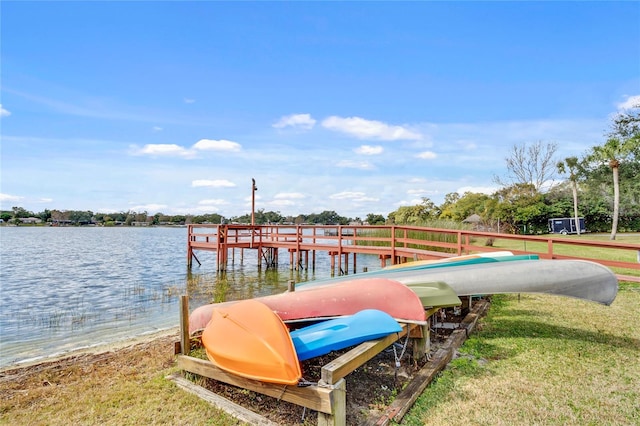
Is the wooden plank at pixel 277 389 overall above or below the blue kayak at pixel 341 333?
below

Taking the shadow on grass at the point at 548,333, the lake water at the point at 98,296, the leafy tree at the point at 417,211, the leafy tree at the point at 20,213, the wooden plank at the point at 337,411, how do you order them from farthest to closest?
the leafy tree at the point at 20,213 < the leafy tree at the point at 417,211 < the lake water at the point at 98,296 < the shadow on grass at the point at 548,333 < the wooden plank at the point at 337,411

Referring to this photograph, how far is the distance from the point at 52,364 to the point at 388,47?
9.67 m

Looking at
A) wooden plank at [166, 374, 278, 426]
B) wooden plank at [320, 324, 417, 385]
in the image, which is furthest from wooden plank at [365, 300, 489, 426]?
wooden plank at [166, 374, 278, 426]

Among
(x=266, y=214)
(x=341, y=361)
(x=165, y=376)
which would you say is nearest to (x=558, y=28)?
(x=341, y=361)

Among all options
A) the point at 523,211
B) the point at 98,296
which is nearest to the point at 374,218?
the point at 523,211

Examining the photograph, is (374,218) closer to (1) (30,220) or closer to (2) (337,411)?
(2) (337,411)

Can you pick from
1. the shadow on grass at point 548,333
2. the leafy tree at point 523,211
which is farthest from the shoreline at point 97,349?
the leafy tree at point 523,211

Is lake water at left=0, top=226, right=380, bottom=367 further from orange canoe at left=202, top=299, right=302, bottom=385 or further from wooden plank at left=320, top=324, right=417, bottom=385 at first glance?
wooden plank at left=320, top=324, right=417, bottom=385

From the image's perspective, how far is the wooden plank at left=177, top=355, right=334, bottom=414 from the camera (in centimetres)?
239

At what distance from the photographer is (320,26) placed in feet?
29.2

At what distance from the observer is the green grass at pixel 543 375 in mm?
2732

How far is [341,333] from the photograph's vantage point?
10.6 feet

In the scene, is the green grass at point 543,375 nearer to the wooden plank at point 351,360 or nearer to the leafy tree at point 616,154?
the wooden plank at point 351,360

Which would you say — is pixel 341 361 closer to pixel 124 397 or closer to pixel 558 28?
pixel 124 397
